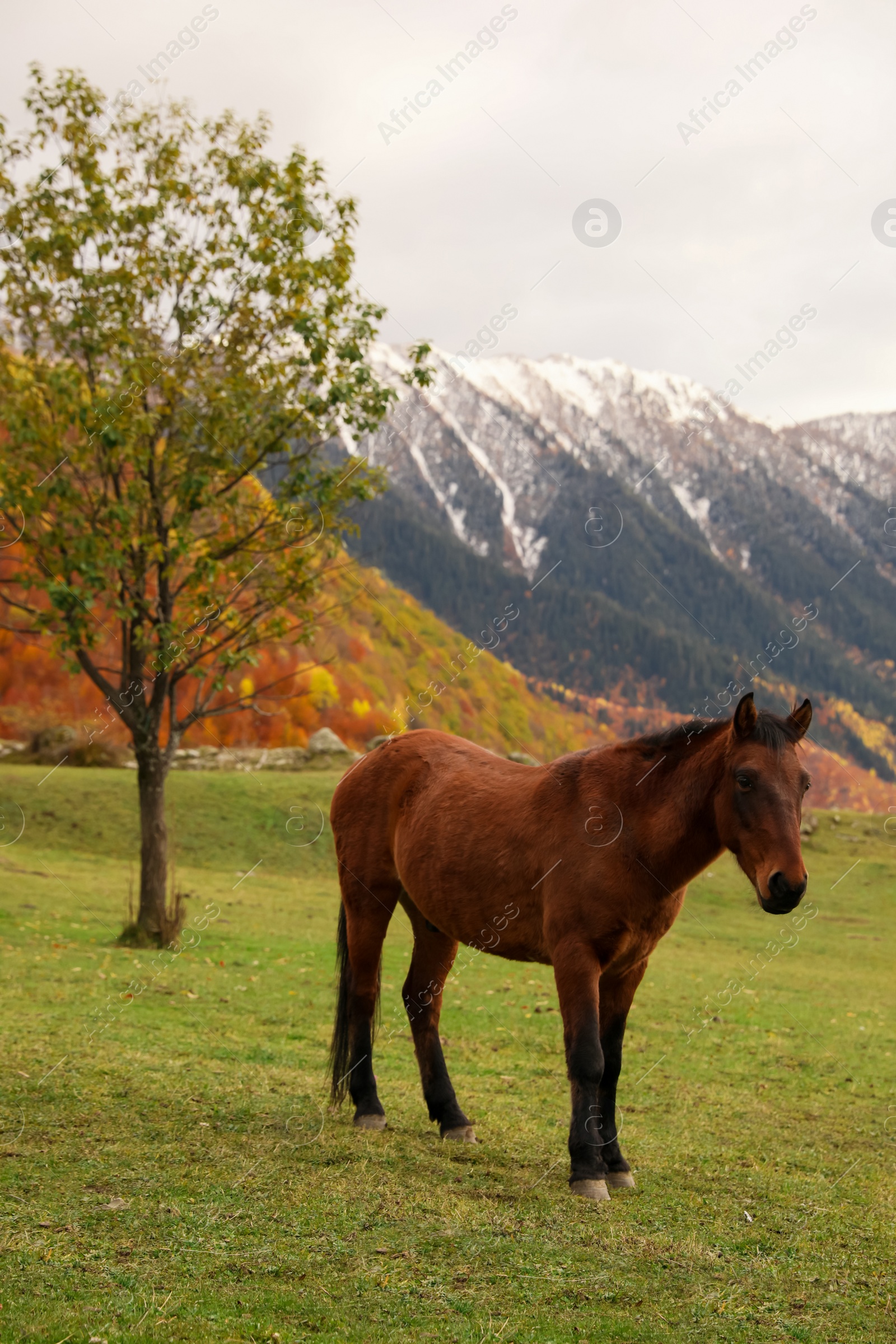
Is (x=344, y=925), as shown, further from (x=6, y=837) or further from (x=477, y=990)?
(x=6, y=837)

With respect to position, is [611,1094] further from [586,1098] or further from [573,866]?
[573,866]

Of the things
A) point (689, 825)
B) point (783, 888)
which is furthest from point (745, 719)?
point (783, 888)

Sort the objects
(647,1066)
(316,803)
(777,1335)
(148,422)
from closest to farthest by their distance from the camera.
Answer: (777,1335)
(647,1066)
(148,422)
(316,803)

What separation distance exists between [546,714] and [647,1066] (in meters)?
91.3

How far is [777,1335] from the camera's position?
404 centimetres

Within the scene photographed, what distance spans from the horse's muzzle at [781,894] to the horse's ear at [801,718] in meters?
0.82

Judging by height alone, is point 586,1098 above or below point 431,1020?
above

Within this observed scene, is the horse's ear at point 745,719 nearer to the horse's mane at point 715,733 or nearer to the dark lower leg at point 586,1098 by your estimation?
the horse's mane at point 715,733

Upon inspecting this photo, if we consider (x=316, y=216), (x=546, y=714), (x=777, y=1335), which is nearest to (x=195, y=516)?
(x=316, y=216)

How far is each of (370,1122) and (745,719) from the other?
12.1 ft

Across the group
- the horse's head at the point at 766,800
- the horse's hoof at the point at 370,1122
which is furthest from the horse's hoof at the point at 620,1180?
the horse's head at the point at 766,800

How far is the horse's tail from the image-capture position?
23.4 ft

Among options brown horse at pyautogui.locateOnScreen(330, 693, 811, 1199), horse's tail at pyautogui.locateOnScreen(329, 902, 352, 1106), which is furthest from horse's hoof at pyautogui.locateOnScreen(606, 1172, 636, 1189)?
horse's tail at pyautogui.locateOnScreen(329, 902, 352, 1106)

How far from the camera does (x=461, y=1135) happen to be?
21.7 feet
